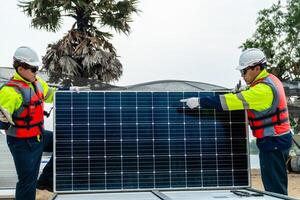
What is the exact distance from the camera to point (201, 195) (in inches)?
211

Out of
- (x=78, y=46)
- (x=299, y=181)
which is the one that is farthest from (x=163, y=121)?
(x=78, y=46)

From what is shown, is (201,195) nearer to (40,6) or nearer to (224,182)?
(224,182)

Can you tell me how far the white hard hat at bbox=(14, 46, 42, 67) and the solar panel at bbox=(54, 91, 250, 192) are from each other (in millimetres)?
415

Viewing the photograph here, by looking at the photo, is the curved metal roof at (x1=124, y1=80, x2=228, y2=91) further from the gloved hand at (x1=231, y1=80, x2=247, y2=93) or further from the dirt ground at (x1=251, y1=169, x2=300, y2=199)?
the gloved hand at (x1=231, y1=80, x2=247, y2=93)

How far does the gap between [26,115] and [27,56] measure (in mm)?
616

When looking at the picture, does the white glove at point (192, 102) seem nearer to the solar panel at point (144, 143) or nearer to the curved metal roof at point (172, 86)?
the solar panel at point (144, 143)

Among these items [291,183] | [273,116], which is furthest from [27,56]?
[291,183]

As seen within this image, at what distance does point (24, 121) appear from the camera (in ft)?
18.4

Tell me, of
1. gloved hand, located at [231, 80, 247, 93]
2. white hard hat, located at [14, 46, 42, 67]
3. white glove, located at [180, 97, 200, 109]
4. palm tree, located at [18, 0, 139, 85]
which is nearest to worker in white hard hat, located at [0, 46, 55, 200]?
white hard hat, located at [14, 46, 42, 67]

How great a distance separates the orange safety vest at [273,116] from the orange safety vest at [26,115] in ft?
7.47

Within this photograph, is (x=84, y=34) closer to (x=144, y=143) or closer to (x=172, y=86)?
(x=172, y=86)

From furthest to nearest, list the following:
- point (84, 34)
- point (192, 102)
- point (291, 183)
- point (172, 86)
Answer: point (84, 34)
point (291, 183)
point (172, 86)
point (192, 102)

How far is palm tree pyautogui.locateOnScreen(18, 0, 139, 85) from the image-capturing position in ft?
70.3

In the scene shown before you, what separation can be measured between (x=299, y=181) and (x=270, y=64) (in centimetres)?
1198
